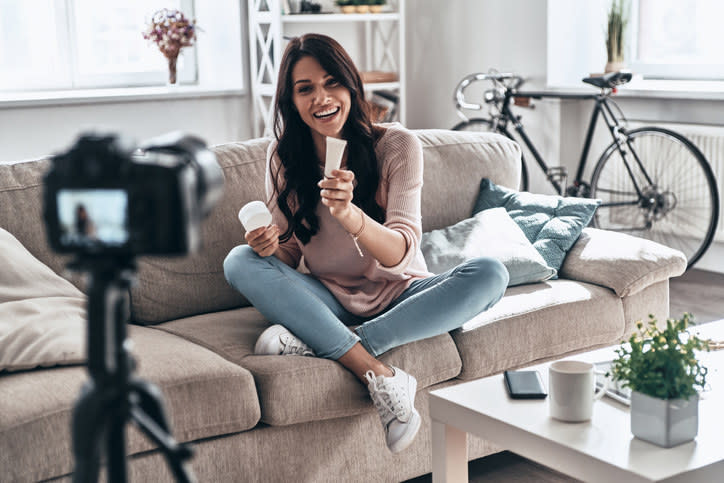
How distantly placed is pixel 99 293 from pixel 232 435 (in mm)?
1276

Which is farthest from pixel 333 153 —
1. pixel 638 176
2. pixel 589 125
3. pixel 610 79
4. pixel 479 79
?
pixel 479 79

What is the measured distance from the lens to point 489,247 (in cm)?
246

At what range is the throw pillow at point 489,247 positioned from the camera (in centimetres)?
242

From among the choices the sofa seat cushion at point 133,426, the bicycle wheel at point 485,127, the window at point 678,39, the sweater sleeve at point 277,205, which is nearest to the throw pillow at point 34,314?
the sofa seat cushion at point 133,426

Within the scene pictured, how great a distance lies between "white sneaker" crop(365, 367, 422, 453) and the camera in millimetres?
1863

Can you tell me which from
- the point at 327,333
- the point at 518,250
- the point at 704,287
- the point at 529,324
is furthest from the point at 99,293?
the point at 704,287

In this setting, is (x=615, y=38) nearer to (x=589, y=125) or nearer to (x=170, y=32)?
(x=589, y=125)

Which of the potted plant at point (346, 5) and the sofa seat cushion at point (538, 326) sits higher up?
the potted plant at point (346, 5)

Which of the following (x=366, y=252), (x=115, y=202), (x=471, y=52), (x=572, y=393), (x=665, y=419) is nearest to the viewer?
(x=115, y=202)

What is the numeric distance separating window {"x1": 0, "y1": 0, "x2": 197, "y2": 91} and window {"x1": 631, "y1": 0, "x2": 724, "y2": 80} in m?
2.35

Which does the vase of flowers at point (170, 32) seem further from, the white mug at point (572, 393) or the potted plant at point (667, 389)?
the potted plant at point (667, 389)

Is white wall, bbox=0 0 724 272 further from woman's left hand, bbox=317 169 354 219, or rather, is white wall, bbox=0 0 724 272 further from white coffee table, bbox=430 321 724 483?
white coffee table, bbox=430 321 724 483

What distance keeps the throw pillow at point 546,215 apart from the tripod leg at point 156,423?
1937 millimetres

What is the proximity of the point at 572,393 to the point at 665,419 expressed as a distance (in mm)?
164
